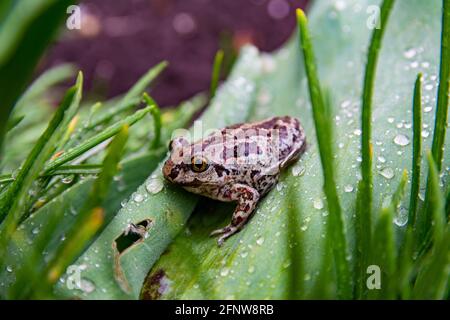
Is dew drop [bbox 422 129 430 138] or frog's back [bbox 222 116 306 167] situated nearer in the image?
dew drop [bbox 422 129 430 138]

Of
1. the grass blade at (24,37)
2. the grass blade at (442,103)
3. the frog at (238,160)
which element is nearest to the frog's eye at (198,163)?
the frog at (238,160)

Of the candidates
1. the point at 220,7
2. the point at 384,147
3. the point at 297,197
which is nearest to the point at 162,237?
the point at 297,197

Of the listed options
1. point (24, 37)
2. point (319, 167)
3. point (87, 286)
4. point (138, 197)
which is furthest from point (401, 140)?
point (24, 37)

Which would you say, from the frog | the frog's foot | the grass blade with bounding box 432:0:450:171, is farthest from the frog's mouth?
the grass blade with bounding box 432:0:450:171

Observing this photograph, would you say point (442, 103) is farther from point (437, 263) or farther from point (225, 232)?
point (225, 232)

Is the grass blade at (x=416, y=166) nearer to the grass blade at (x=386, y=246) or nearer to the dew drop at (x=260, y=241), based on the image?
the grass blade at (x=386, y=246)

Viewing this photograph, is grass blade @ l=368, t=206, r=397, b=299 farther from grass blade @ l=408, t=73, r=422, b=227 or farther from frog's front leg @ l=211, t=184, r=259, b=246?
frog's front leg @ l=211, t=184, r=259, b=246
